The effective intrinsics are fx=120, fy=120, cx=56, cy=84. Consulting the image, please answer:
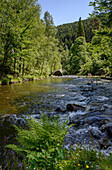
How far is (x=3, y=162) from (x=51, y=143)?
129 centimetres

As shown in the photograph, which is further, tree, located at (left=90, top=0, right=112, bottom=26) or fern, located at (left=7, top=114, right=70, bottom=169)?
tree, located at (left=90, top=0, right=112, bottom=26)

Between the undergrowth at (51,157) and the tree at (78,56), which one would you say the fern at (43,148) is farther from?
the tree at (78,56)

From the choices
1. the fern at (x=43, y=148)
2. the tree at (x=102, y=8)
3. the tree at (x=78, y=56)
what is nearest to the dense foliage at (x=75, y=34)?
the tree at (x=78, y=56)

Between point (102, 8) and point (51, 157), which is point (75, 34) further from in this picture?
point (51, 157)

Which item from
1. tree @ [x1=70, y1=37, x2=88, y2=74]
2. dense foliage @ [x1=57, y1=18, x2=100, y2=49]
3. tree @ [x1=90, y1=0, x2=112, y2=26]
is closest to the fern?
tree @ [x1=90, y1=0, x2=112, y2=26]

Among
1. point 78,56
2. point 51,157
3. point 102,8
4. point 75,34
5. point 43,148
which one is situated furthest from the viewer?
point 75,34

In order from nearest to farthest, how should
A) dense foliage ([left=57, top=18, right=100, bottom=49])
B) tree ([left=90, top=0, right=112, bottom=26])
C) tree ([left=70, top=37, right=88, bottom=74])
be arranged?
tree ([left=90, top=0, right=112, bottom=26]), tree ([left=70, top=37, right=88, bottom=74]), dense foliage ([left=57, top=18, right=100, bottom=49])

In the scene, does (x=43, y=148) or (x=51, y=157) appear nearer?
(x=51, y=157)

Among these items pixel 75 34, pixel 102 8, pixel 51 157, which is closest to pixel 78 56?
pixel 102 8

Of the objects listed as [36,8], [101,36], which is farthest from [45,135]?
[36,8]

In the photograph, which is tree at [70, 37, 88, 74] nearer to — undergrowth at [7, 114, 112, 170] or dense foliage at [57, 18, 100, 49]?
dense foliage at [57, 18, 100, 49]

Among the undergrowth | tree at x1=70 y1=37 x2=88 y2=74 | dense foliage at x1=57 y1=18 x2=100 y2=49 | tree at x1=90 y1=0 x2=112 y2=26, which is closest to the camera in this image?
the undergrowth

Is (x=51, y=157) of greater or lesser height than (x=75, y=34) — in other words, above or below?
below

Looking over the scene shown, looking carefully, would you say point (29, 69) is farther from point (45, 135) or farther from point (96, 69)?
point (45, 135)
